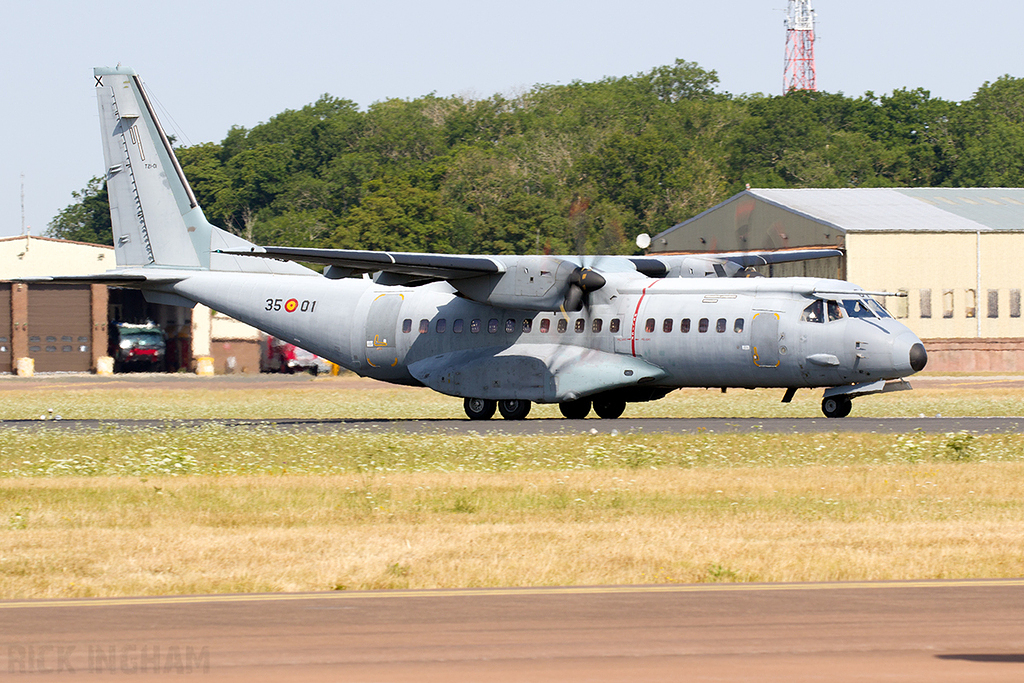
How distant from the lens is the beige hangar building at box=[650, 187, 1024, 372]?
210 ft

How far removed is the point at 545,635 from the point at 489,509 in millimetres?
7237

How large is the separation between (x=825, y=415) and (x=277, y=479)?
1501 centimetres

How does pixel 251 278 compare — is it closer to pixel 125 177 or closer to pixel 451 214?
pixel 125 177

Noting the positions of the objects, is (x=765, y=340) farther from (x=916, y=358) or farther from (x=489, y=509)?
(x=489, y=509)

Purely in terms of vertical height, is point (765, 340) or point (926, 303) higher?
point (926, 303)

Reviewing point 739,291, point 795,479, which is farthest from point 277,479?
point 739,291

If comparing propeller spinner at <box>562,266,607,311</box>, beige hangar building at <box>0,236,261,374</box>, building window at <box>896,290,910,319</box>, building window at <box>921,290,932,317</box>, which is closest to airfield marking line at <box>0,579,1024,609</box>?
propeller spinner at <box>562,266,607,311</box>

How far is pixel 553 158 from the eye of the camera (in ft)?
339

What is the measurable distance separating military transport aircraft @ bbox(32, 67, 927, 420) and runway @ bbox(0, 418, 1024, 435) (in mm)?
871

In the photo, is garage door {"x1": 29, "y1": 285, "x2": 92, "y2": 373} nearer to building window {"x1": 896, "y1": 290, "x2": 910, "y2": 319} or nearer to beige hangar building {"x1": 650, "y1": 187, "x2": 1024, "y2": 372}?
beige hangar building {"x1": 650, "y1": 187, "x2": 1024, "y2": 372}

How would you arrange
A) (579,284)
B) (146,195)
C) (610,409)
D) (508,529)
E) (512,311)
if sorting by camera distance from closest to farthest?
(508,529) < (579,284) < (512,311) < (610,409) < (146,195)

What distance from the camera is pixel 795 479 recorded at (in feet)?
61.3

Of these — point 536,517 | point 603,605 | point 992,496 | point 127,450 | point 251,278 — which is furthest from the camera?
point 251,278

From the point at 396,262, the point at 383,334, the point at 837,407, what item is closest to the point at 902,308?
the point at 837,407
